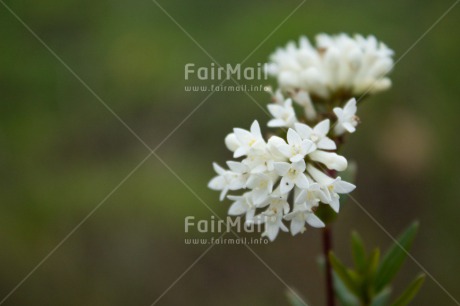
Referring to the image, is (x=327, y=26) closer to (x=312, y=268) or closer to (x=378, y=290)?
(x=312, y=268)

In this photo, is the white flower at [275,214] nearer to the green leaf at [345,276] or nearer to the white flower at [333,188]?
the white flower at [333,188]

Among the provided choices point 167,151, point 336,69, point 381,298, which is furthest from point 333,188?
point 167,151

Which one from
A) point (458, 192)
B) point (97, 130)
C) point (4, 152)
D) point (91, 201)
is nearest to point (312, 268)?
point (458, 192)

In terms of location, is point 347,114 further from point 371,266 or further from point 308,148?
point 371,266

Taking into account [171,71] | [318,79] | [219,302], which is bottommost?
[219,302]

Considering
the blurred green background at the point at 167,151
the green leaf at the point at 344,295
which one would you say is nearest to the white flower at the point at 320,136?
the green leaf at the point at 344,295

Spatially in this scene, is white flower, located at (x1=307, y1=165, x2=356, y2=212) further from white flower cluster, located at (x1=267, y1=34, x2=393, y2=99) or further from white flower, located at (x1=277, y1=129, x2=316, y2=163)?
white flower cluster, located at (x1=267, y1=34, x2=393, y2=99)
